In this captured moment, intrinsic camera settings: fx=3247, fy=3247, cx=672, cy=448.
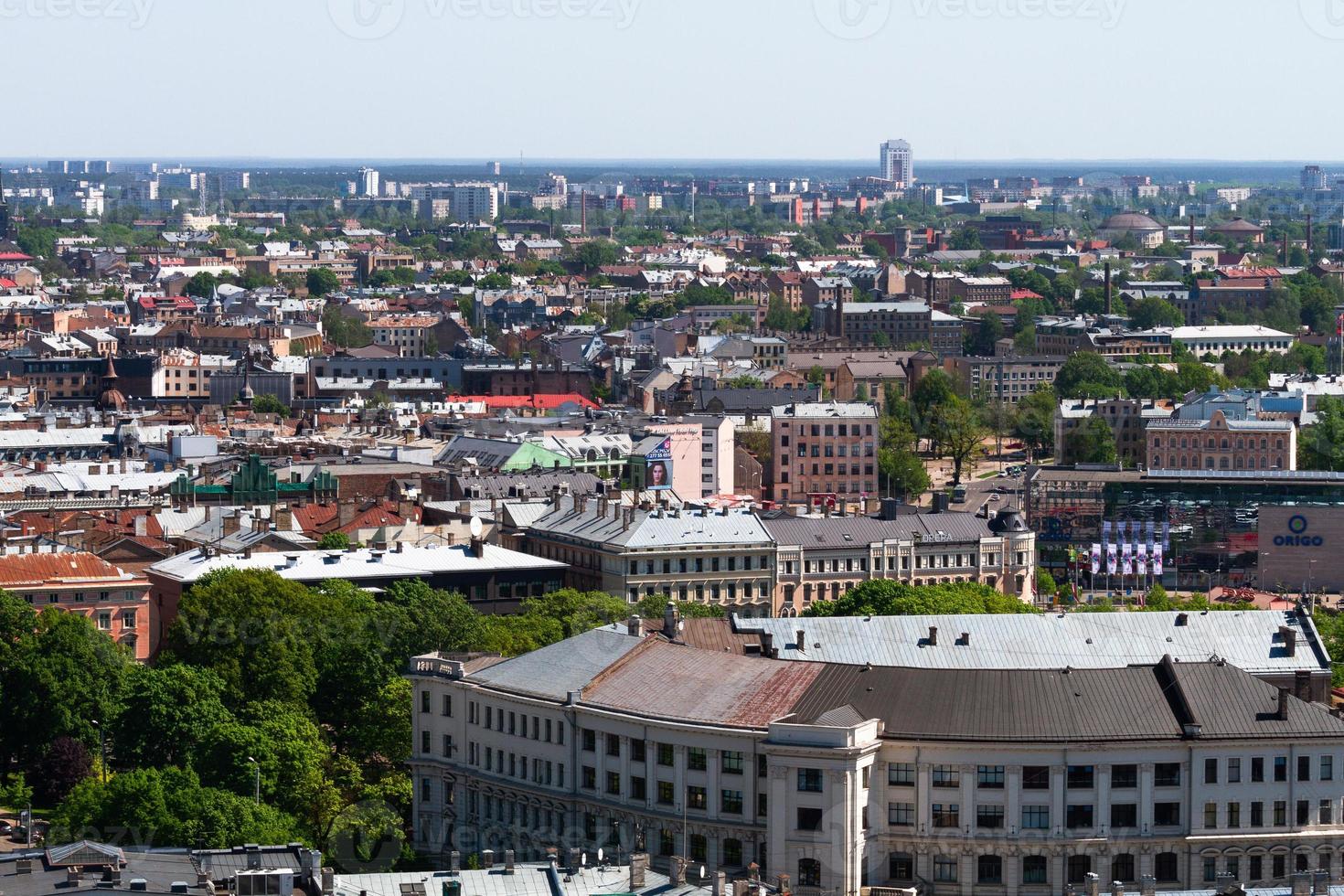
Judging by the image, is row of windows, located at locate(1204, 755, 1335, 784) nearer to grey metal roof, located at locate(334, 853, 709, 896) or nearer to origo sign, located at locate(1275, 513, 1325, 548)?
grey metal roof, located at locate(334, 853, 709, 896)

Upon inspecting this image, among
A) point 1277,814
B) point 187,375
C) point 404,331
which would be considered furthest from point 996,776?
point 404,331

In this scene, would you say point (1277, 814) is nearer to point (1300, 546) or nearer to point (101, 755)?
point (101, 755)

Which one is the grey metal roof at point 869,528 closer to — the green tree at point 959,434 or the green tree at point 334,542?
the green tree at point 334,542

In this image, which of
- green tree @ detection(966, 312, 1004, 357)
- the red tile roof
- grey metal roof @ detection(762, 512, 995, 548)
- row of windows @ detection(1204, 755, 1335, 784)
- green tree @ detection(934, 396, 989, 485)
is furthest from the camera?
green tree @ detection(966, 312, 1004, 357)

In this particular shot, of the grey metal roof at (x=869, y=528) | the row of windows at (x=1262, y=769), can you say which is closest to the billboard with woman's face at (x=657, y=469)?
the grey metal roof at (x=869, y=528)

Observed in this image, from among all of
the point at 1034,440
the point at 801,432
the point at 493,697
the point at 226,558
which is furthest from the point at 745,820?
the point at 1034,440

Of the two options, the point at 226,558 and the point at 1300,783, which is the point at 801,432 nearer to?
the point at 226,558

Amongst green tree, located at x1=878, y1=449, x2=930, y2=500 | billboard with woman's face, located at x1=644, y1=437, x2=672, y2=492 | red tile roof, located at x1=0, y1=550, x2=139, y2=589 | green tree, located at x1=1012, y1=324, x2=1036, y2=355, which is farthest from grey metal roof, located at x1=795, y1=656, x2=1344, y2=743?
green tree, located at x1=1012, y1=324, x2=1036, y2=355
